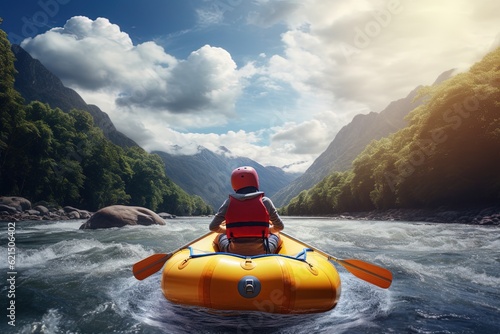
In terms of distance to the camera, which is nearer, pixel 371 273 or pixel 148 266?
pixel 371 273

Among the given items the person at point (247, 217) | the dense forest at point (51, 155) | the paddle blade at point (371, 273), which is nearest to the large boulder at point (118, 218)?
the person at point (247, 217)

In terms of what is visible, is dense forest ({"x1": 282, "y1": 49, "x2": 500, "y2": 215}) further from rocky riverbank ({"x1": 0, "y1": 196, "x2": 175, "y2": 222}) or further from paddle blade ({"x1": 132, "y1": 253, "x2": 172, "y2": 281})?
rocky riverbank ({"x1": 0, "y1": 196, "x2": 175, "y2": 222})

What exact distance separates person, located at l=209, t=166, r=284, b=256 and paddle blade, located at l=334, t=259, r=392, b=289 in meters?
1.35

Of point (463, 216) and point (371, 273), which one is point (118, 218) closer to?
point (371, 273)

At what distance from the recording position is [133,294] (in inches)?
219

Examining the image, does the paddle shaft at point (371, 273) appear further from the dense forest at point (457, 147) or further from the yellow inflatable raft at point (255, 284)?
the dense forest at point (457, 147)

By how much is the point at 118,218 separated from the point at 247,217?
15.4 meters

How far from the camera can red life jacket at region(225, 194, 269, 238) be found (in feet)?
17.7

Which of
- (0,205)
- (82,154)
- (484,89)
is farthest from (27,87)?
(484,89)

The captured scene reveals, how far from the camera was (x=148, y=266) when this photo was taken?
6004 millimetres

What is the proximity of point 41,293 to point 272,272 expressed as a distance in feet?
12.6

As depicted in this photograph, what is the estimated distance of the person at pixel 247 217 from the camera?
5406mm
